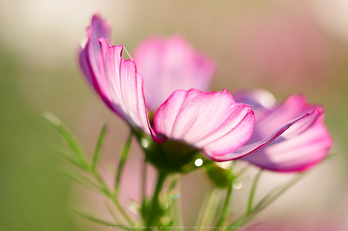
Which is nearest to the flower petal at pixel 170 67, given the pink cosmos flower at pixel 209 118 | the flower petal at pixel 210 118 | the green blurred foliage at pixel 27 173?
the pink cosmos flower at pixel 209 118

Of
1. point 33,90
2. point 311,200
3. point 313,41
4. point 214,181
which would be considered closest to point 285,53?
point 313,41

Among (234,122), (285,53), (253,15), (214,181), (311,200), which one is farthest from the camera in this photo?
(253,15)

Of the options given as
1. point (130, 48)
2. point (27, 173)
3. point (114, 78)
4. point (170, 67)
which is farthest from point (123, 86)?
point (130, 48)

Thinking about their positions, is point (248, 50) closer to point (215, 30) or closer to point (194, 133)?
point (215, 30)

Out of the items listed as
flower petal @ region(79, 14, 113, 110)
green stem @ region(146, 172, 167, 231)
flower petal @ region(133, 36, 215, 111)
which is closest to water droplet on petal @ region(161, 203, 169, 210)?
green stem @ region(146, 172, 167, 231)

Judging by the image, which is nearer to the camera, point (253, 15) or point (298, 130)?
point (298, 130)
